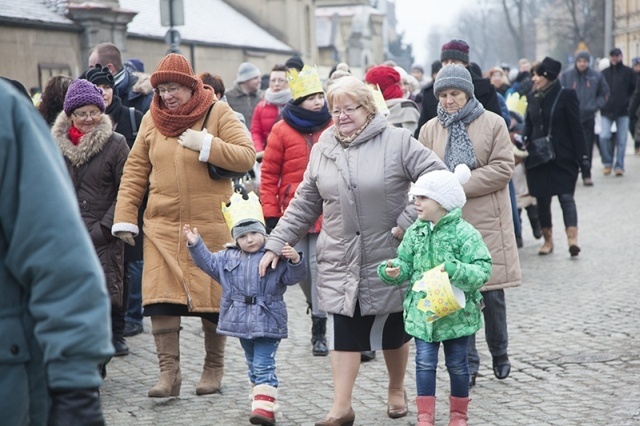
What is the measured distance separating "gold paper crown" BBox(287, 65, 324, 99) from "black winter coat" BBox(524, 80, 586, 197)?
5015 mm

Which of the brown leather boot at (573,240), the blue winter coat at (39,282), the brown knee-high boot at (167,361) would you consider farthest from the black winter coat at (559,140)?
the blue winter coat at (39,282)

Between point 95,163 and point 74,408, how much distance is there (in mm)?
5095

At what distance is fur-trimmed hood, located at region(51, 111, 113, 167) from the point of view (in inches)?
303

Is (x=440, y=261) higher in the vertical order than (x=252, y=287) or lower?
higher

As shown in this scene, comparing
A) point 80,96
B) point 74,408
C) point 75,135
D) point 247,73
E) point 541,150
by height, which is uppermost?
point 247,73

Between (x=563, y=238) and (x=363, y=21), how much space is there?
77702 millimetres

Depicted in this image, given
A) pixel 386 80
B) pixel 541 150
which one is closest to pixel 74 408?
pixel 386 80

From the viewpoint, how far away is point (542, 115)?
1282cm

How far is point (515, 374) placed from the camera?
7.62m

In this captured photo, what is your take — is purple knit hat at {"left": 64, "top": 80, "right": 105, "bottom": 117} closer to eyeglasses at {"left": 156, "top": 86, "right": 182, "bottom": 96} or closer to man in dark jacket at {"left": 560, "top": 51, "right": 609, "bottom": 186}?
eyeglasses at {"left": 156, "top": 86, "right": 182, "bottom": 96}

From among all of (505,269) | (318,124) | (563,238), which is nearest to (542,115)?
(563,238)

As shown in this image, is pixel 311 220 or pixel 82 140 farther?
pixel 82 140

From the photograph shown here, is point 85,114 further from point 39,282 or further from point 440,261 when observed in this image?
point 39,282

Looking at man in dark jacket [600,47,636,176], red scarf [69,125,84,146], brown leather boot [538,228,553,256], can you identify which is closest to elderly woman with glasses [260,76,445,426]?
red scarf [69,125,84,146]
